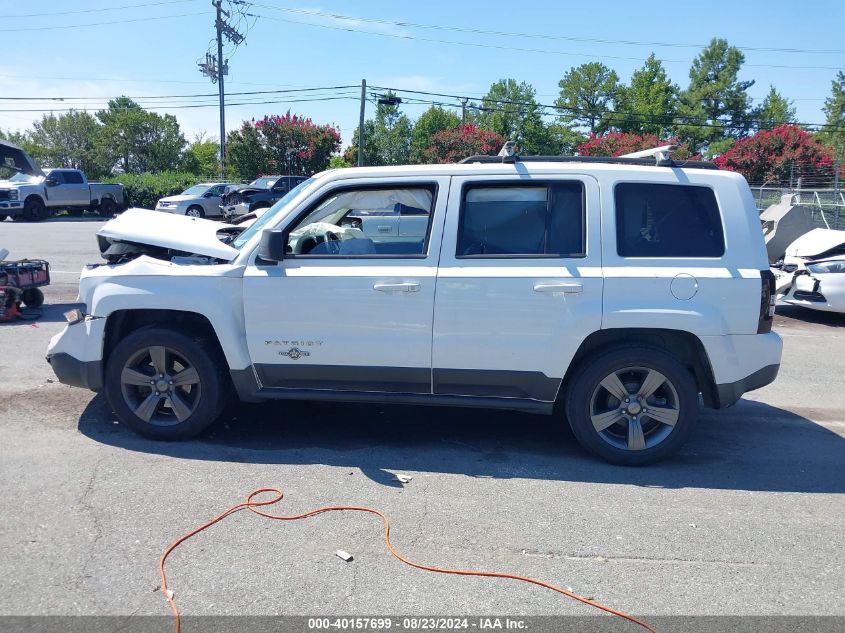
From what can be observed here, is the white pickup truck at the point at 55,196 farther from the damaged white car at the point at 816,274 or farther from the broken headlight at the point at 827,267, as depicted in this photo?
the broken headlight at the point at 827,267

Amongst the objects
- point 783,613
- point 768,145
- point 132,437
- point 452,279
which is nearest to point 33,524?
point 132,437

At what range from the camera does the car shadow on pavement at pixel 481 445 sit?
16.3 ft

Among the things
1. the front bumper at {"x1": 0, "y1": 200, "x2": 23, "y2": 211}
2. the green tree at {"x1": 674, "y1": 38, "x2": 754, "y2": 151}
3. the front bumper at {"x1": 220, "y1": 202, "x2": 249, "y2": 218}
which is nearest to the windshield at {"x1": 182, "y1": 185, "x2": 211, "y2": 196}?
the front bumper at {"x1": 220, "y1": 202, "x2": 249, "y2": 218}

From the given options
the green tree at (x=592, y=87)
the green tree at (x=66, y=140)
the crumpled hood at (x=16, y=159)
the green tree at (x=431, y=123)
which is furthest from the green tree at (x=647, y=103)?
the crumpled hood at (x=16, y=159)

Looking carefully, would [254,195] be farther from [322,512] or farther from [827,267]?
[322,512]

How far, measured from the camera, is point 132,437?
212 inches

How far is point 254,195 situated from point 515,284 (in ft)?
86.7

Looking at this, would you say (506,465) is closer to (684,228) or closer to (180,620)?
(684,228)

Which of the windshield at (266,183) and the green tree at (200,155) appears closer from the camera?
the windshield at (266,183)

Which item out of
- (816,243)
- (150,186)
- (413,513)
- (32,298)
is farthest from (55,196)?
(413,513)

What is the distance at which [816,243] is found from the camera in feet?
37.1

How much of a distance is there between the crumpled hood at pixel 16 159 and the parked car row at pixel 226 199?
1989 centimetres

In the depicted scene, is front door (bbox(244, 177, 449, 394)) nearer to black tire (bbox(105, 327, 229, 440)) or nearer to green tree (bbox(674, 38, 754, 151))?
black tire (bbox(105, 327, 229, 440))

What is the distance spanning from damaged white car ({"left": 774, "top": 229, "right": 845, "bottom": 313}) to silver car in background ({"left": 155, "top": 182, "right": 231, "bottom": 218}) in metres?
23.3
